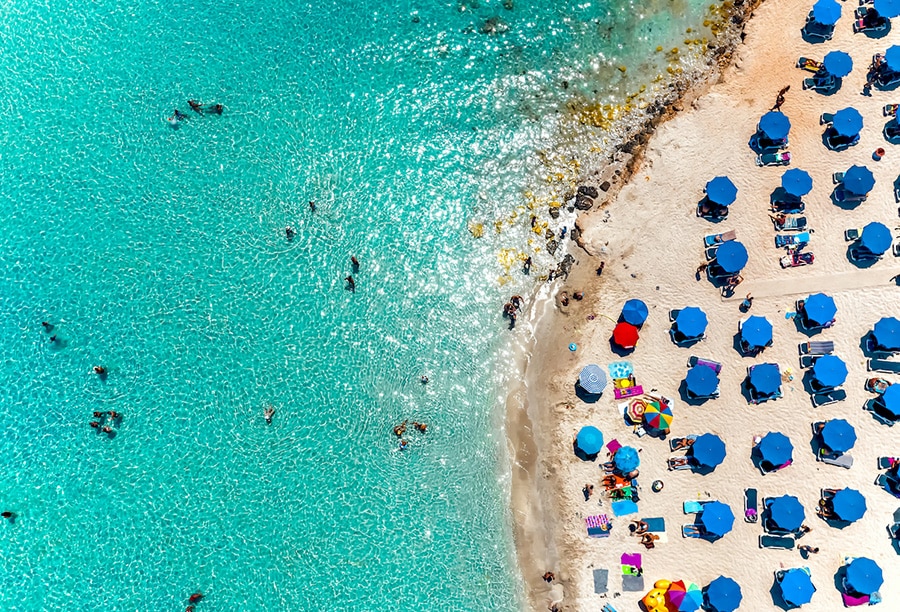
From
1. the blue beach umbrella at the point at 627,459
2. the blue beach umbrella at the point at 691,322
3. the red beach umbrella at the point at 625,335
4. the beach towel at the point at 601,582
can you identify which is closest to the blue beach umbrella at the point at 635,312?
the red beach umbrella at the point at 625,335

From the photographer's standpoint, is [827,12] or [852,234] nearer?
[852,234]

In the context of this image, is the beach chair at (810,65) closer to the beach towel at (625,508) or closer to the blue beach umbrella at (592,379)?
the blue beach umbrella at (592,379)

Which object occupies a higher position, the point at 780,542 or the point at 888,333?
the point at 888,333

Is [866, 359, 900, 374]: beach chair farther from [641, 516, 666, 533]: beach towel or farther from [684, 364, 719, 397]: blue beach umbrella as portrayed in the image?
[641, 516, 666, 533]: beach towel

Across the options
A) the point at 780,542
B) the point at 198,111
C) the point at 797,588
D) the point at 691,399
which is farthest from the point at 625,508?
the point at 198,111

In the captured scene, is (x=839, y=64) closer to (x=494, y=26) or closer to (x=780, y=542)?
(x=494, y=26)

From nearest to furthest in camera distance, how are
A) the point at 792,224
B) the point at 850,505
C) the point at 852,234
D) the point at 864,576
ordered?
1. the point at 864,576
2. the point at 850,505
3. the point at 852,234
4. the point at 792,224

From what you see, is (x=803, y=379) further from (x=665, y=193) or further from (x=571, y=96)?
(x=571, y=96)
